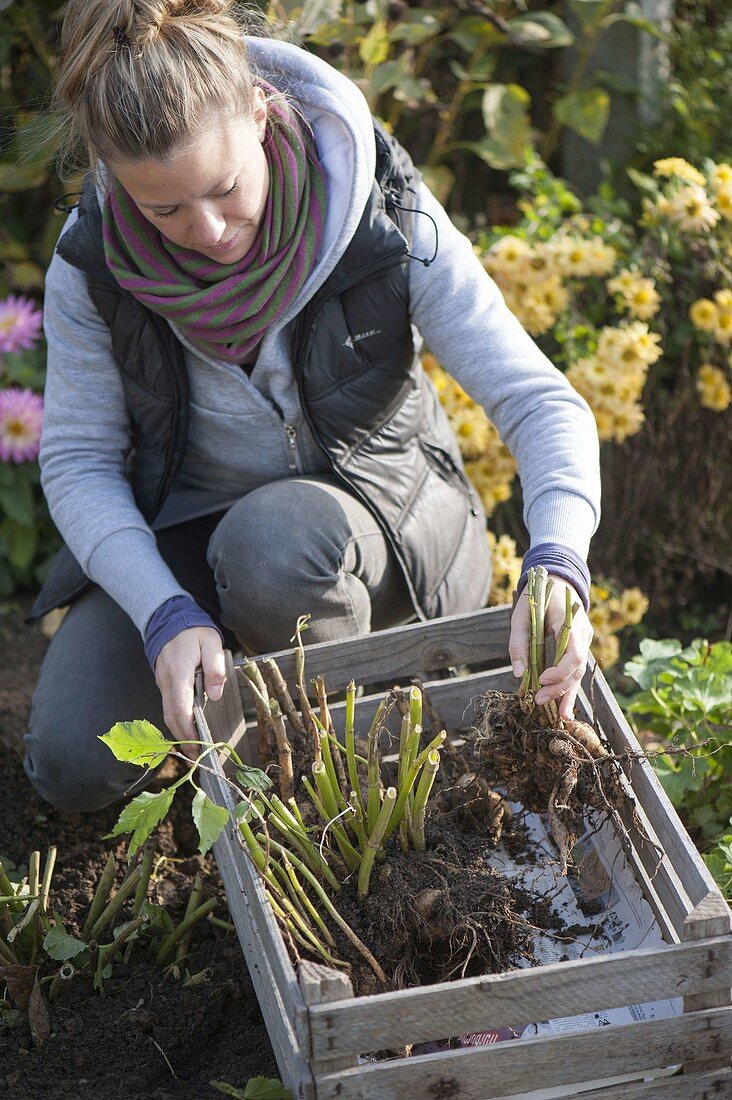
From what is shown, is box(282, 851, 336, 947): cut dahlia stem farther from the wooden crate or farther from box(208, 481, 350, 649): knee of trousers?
box(208, 481, 350, 649): knee of trousers

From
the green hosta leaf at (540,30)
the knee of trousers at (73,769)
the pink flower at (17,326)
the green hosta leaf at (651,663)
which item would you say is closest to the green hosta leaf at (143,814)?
the knee of trousers at (73,769)

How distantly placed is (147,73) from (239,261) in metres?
0.31

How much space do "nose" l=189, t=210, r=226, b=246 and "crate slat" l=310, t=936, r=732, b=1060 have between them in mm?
1034

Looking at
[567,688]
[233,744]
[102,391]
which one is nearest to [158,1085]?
[233,744]

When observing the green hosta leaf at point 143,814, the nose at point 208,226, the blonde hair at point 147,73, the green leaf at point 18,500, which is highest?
the blonde hair at point 147,73

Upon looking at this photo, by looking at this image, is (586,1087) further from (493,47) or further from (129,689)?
(493,47)

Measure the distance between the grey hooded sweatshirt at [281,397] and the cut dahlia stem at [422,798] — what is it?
0.39 meters

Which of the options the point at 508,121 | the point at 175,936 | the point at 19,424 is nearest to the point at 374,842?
the point at 175,936

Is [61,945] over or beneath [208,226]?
beneath

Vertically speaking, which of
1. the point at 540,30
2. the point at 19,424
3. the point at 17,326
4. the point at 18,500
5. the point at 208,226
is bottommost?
the point at 18,500

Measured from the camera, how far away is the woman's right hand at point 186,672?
1.53 meters

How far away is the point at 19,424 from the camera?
8.75 ft

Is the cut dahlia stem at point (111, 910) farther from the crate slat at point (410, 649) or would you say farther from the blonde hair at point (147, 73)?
the blonde hair at point (147, 73)

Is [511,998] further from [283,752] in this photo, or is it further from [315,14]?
[315,14]
